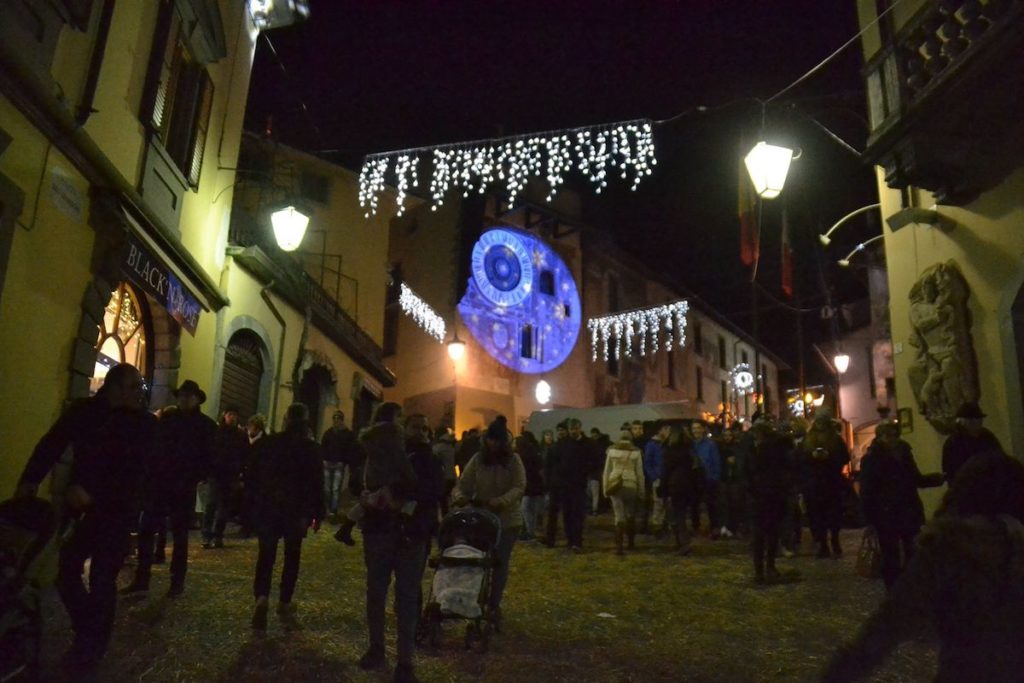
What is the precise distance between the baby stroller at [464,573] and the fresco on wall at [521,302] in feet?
71.2

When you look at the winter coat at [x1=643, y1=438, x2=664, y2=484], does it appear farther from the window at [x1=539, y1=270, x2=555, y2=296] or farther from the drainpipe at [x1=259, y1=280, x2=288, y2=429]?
the window at [x1=539, y1=270, x2=555, y2=296]

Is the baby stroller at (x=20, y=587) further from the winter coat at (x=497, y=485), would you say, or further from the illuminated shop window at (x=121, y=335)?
the illuminated shop window at (x=121, y=335)

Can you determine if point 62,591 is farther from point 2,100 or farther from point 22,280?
point 2,100

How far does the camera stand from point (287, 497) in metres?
6.13

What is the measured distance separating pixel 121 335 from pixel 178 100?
374cm

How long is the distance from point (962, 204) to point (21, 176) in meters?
Result: 10.6

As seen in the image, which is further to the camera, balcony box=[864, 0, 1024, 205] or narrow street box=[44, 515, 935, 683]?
balcony box=[864, 0, 1024, 205]

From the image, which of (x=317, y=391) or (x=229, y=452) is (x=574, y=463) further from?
(x=317, y=391)

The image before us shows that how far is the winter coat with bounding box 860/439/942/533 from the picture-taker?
711 centimetres

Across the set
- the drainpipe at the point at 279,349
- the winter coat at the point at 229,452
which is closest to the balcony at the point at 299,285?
the drainpipe at the point at 279,349

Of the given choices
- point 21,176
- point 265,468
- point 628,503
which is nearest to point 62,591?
point 265,468

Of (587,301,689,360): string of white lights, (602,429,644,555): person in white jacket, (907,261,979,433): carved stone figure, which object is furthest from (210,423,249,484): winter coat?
(587,301,689,360): string of white lights

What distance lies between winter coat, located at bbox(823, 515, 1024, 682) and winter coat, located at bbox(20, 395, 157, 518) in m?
3.99

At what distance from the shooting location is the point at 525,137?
13.1 m
